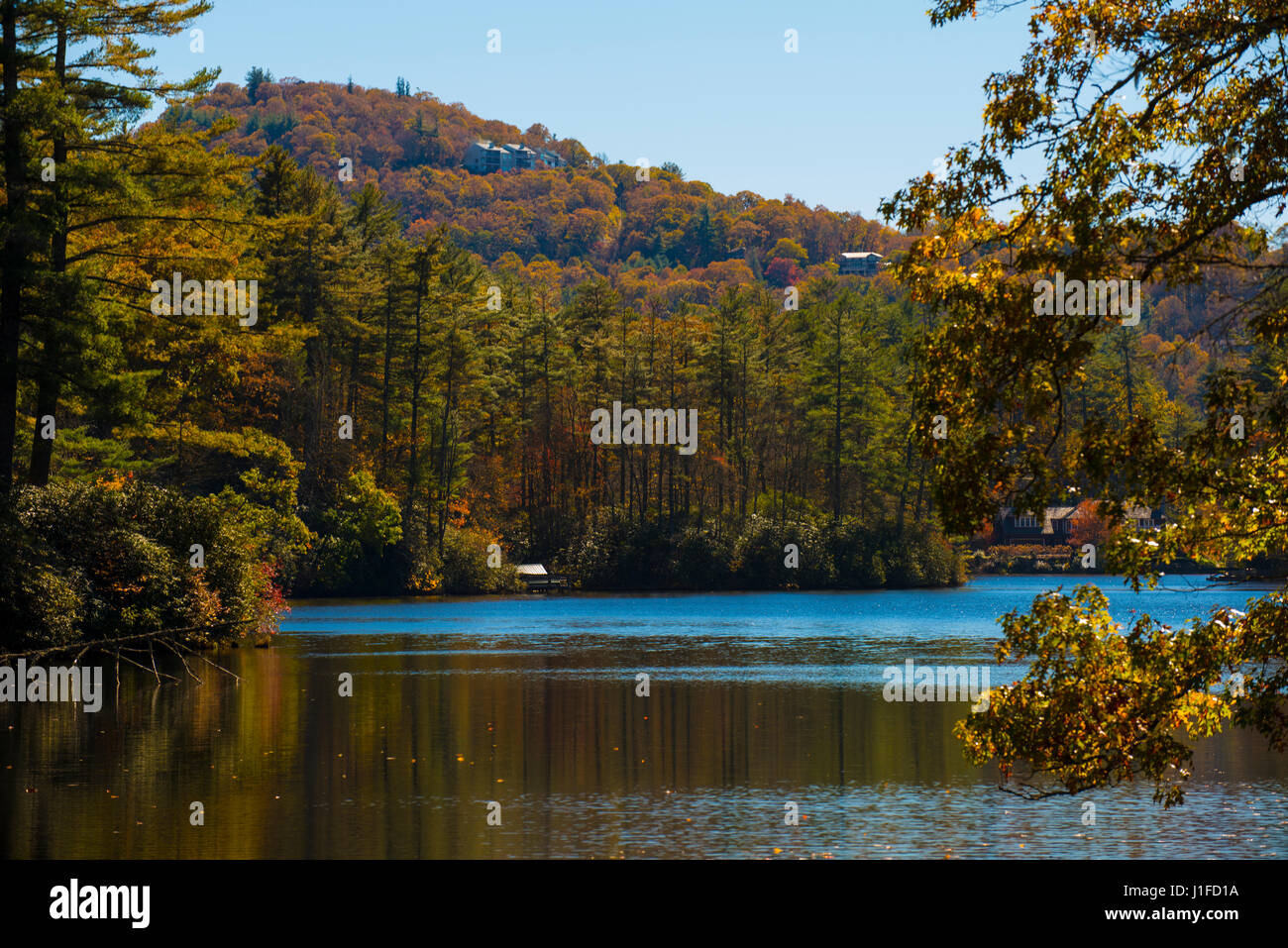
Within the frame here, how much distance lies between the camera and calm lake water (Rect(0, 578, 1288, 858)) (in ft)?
45.9

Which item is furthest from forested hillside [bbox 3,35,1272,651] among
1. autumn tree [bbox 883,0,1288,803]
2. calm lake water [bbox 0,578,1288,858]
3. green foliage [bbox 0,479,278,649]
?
autumn tree [bbox 883,0,1288,803]

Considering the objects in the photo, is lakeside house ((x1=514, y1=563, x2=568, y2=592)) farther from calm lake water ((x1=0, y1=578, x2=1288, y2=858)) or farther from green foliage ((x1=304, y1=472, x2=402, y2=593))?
calm lake water ((x1=0, y1=578, x2=1288, y2=858))

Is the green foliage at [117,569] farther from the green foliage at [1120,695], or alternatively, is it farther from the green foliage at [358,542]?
the green foliage at [358,542]

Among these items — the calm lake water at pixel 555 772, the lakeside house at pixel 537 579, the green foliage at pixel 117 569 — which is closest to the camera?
the calm lake water at pixel 555 772

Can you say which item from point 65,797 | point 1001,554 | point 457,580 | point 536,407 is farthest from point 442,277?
point 65,797

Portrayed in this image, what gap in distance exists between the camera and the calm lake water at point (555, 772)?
14.0 meters

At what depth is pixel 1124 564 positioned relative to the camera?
10438 mm

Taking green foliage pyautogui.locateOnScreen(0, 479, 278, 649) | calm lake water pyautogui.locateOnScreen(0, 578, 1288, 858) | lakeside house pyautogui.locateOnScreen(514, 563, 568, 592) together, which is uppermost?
green foliage pyautogui.locateOnScreen(0, 479, 278, 649)

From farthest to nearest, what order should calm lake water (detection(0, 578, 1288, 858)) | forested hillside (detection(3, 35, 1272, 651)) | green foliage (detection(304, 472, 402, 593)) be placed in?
green foliage (detection(304, 472, 402, 593)) < forested hillside (detection(3, 35, 1272, 651)) < calm lake water (detection(0, 578, 1288, 858))

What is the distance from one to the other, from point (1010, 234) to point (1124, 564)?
2.63m

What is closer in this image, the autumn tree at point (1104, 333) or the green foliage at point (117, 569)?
the autumn tree at point (1104, 333)

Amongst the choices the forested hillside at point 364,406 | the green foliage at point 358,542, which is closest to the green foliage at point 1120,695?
the forested hillside at point 364,406

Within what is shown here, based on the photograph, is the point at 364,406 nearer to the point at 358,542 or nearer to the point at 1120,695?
the point at 358,542

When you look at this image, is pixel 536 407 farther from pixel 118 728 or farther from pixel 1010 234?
pixel 1010 234
